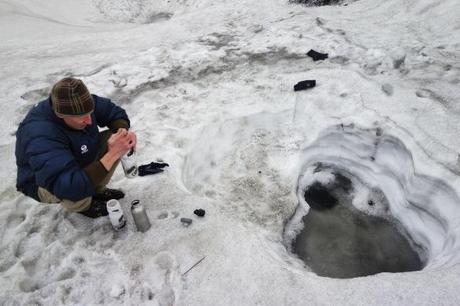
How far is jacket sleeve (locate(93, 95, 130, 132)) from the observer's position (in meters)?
4.25

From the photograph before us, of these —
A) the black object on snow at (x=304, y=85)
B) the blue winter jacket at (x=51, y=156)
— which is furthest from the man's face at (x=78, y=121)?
the black object on snow at (x=304, y=85)

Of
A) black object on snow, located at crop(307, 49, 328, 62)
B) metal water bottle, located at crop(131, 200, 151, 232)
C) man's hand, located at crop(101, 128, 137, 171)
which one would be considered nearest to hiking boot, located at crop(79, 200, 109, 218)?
metal water bottle, located at crop(131, 200, 151, 232)

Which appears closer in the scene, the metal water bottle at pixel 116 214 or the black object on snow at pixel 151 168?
the metal water bottle at pixel 116 214

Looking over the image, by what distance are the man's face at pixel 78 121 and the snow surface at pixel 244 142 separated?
115 centimetres

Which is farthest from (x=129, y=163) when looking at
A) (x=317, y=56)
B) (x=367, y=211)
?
(x=317, y=56)

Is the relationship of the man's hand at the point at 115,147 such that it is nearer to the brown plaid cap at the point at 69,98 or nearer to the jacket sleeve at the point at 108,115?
the brown plaid cap at the point at 69,98

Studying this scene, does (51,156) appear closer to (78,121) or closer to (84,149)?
(78,121)

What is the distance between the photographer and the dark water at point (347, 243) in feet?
14.4

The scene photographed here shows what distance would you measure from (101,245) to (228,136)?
276 cm

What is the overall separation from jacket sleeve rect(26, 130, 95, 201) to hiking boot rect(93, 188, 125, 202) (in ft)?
3.04

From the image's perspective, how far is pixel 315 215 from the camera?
5.08 meters

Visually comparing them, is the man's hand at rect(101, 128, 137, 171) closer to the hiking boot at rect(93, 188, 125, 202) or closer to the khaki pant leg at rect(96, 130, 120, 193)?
the khaki pant leg at rect(96, 130, 120, 193)

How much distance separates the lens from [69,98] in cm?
322

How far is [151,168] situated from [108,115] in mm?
884
